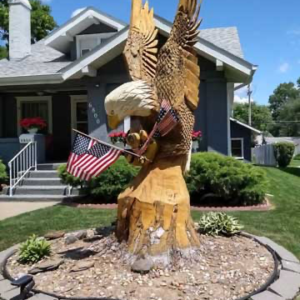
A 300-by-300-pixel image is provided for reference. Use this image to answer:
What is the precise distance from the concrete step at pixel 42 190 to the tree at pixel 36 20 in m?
20.8

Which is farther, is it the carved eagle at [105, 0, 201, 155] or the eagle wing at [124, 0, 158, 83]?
the eagle wing at [124, 0, 158, 83]

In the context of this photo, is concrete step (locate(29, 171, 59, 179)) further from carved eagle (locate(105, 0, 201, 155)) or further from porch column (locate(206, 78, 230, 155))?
carved eagle (locate(105, 0, 201, 155))

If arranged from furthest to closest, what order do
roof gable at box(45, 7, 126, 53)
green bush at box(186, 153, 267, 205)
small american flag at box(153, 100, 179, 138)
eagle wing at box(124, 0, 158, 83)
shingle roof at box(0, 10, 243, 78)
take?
roof gable at box(45, 7, 126, 53) < shingle roof at box(0, 10, 243, 78) < green bush at box(186, 153, 267, 205) < eagle wing at box(124, 0, 158, 83) < small american flag at box(153, 100, 179, 138)

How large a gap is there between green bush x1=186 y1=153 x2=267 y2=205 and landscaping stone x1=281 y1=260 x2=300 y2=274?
4.26 m

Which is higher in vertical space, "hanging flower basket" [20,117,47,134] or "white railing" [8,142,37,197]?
"hanging flower basket" [20,117,47,134]

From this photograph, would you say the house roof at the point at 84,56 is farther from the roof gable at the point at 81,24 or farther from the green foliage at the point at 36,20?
the green foliage at the point at 36,20

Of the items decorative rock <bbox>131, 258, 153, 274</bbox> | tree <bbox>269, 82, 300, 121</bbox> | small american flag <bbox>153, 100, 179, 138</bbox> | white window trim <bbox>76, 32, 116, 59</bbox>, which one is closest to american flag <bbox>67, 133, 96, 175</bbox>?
small american flag <bbox>153, 100, 179, 138</bbox>

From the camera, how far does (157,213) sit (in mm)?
4059

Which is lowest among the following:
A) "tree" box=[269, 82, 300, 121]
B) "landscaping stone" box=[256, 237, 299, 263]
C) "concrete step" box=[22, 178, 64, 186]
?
"landscaping stone" box=[256, 237, 299, 263]

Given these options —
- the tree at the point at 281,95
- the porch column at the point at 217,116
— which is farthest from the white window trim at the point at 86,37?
the tree at the point at 281,95

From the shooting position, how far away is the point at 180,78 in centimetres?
439

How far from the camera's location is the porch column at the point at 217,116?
12.0 m

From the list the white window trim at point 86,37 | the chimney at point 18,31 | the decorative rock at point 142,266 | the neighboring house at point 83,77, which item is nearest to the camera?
the decorative rock at point 142,266

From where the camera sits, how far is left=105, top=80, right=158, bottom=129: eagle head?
4.02m
